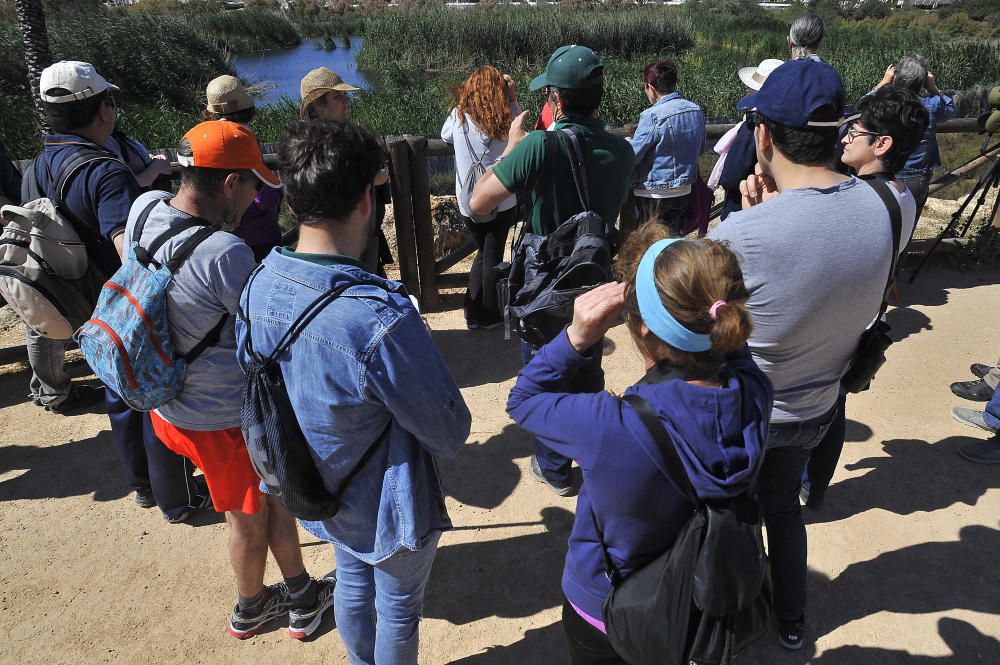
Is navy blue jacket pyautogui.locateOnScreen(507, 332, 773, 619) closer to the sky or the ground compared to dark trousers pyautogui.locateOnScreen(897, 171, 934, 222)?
closer to the sky

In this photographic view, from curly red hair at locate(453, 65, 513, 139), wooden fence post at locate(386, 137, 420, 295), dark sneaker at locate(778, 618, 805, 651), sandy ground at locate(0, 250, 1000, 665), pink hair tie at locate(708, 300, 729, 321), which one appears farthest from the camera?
wooden fence post at locate(386, 137, 420, 295)

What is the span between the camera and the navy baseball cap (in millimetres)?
1921

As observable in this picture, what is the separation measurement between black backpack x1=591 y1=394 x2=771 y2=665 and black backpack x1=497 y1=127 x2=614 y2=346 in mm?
1133

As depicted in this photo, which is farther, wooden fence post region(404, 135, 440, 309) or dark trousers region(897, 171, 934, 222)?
wooden fence post region(404, 135, 440, 309)

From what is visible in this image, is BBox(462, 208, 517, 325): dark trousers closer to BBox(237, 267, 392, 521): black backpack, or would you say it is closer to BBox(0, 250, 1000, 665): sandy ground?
BBox(0, 250, 1000, 665): sandy ground

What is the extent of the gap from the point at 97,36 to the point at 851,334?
18.7 meters

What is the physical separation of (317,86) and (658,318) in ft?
10.2

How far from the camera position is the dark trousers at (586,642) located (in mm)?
1740

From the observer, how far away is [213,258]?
2061mm

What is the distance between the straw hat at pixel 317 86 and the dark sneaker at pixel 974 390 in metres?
4.06

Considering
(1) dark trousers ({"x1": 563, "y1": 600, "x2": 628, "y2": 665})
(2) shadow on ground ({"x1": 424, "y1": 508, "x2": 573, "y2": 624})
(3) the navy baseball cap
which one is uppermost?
(3) the navy baseball cap

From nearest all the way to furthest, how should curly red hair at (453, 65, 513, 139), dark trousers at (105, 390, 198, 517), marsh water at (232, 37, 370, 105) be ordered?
dark trousers at (105, 390, 198, 517) → curly red hair at (453, 65, 513, 139) → marsh water at (232, 37, 370, 105)

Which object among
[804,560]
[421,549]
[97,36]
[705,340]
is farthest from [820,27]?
[97,36]

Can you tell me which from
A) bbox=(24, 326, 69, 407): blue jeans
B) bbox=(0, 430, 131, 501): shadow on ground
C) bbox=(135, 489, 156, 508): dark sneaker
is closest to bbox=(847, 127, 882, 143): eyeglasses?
bbox=(135, 489, 156, 508): dark sneaker
